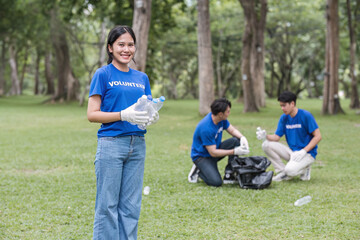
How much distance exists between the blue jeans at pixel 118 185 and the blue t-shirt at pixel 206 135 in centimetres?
289

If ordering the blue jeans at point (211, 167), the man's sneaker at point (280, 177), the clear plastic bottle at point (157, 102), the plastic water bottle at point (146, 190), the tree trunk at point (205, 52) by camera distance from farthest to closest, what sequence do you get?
the tree trunk at point (205, 52) < the man's sneaker at point (280, 177) < the blue jeans at point (211, 167) < the plastic water bottle at point (146, 190) < the clear plastic bottle at point (157, 102)

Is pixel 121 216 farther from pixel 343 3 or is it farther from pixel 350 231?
pixel 343 3

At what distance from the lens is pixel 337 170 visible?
291 inches

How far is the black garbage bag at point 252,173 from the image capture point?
5.91 meters

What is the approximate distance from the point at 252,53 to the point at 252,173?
14.9 metres

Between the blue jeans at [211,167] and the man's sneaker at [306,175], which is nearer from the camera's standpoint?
the blue jeans at [211,167]

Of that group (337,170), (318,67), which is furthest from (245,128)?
(318,67)

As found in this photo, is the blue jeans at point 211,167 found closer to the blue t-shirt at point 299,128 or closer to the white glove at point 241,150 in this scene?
the white glove at point 241,150

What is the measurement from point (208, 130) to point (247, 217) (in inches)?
64.6

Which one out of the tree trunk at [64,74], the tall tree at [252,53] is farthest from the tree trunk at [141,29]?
the tree trunk at [64,74]

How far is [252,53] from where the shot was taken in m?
20.2

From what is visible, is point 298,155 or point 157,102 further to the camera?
point 298,155

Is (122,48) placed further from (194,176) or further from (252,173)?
(194,176)

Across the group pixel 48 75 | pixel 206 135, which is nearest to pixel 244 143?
pixel 206 135
